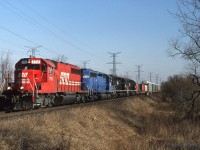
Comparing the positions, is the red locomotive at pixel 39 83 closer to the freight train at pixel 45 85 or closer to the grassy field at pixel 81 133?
the freight train at pixel 45 85

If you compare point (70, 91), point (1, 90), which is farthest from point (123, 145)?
point (70, 91)

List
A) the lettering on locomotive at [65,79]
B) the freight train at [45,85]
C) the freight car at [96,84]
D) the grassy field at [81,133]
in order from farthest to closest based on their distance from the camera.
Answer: the freight car at [96,84]
the lettering on locomotive at [65,79]
the freight train at [45,85]
the grassy field at [81,133]

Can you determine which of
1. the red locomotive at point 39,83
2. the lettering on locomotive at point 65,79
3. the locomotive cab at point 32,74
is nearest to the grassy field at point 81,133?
the red locomotive at point 39,83

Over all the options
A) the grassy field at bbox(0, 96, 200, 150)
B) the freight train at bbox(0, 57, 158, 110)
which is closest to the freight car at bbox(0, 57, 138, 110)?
the freight train at bbox(0, 57, 158, 110)

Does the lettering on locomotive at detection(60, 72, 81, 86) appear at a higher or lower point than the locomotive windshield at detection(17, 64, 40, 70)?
lower

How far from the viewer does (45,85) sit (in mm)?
26594

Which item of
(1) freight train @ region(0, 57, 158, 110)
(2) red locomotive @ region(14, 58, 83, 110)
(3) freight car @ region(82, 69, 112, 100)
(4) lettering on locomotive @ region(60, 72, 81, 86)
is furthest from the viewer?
(3) freight car @ region(82, 69, 112, 100)

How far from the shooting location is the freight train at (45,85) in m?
23.8

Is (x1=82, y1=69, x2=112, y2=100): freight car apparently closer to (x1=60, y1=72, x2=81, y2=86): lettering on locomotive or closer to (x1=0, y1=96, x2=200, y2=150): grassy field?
(x1=60, y1=72, x2=81, y2=86): lettering on locomotive

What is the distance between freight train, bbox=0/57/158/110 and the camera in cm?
2383

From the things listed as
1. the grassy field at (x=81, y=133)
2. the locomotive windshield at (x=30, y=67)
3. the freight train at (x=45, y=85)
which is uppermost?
the locomotive windshield at (x=30, y=67)

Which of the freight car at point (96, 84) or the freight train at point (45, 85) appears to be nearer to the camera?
the freight train at point (45, 85)

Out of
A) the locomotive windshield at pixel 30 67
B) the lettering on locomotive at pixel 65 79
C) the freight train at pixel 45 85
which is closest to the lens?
the freight train at pixel 45 85

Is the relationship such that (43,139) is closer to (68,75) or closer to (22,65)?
(22,65)
